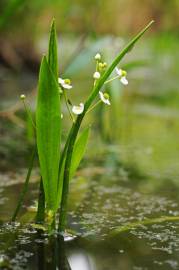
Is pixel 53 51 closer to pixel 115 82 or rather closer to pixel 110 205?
pixel 110 205

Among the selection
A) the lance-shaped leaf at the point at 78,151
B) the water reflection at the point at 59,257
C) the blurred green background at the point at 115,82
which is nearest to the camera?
the water reflection at the point at 59,257

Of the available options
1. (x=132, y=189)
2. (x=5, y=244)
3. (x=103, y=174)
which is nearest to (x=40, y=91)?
(x=5, y=244)

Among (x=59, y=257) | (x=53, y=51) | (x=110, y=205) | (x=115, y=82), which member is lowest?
(x=59, y=257)

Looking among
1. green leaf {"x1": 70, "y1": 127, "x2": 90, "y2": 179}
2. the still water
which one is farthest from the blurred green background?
green leaf {"x1": 70, "y1": 127, "x2": 90, "y2": 179}

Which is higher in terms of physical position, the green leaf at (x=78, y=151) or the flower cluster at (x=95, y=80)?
the flower cluster at (x=95, y=80)

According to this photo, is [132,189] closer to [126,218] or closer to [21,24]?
[126,218]

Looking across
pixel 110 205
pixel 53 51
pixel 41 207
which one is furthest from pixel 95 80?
pixel 110 205

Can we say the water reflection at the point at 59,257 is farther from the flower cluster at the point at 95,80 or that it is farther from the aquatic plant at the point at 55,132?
the flower cluster at the point at 95,80

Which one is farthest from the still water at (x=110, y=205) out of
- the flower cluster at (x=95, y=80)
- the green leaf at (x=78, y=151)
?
the flower cluster at (x=95, y=80)

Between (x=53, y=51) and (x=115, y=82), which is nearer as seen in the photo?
(x=53, y=51)

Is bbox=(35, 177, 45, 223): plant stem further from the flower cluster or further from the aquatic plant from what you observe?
the flower cluster

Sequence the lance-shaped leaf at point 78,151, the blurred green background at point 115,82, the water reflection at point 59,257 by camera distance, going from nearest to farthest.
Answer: the water reflection at point 59,257, the lance-shaped leaf at point 78,151, the blurred green background at point 115,82
